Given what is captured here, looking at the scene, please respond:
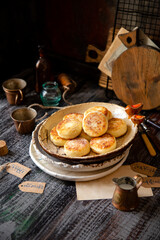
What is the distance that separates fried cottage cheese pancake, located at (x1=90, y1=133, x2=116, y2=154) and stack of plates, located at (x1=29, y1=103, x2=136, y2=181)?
41 mm

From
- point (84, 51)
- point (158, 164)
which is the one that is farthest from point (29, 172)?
point (84, 51)

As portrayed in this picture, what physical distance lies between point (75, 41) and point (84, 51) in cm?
10

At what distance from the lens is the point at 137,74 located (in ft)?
5.23

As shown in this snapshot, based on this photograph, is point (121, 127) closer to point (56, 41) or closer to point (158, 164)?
point (158, 164)

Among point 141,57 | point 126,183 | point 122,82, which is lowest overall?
point 126,183

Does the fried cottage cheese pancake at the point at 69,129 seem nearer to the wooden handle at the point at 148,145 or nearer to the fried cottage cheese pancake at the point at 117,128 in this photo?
the fried cottage cheese pancake at the point at 117,128

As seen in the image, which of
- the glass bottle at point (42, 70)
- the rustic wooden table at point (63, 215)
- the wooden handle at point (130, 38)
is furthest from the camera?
the glass bottle at point (42, 70)

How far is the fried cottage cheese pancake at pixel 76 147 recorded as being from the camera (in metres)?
1.16

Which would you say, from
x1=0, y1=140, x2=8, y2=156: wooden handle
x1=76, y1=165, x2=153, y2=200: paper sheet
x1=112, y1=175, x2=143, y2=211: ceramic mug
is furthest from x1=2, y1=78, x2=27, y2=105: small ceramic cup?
x1=112, y1=175, x2=143, y2=211: ceramic mug

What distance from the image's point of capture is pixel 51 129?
1.35 m

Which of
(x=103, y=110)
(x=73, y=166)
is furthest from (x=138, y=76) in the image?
(x=73, y=166)

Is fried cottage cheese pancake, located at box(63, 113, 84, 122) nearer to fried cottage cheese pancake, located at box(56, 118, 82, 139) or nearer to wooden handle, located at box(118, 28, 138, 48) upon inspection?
fried cottage cheese pancake, located at box(56, 118, 82, 139)

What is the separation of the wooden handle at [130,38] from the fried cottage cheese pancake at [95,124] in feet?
1.65

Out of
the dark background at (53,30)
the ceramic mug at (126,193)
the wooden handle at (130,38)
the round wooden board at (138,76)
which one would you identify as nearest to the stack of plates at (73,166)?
the ceramic mug at (126,193)
